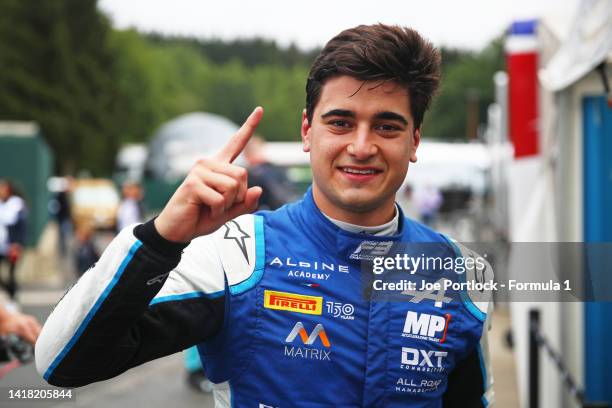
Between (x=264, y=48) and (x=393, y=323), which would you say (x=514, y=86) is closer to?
(x=393, y=323)

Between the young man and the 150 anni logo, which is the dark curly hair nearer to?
the young man

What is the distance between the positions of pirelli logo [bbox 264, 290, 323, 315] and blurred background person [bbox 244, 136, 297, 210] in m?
5.02

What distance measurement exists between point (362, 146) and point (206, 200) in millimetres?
528

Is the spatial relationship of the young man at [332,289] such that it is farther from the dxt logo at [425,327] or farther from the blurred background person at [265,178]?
the blurred background person at [265,178]

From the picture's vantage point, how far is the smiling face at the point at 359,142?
2203mm

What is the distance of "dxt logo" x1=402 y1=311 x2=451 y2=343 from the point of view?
2.24 m

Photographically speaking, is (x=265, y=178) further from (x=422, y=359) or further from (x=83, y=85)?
(x=83, y=85)

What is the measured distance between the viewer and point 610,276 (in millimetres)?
2695

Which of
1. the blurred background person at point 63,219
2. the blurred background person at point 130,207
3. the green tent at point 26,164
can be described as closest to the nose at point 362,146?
the blurred background person at point 130,207

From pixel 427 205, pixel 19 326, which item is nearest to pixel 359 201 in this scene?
pixel 19 326

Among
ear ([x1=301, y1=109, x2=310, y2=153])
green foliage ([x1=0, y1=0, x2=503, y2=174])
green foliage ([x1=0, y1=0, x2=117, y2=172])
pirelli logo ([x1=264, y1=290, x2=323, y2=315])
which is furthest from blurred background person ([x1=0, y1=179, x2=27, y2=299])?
green foliage ([x1=0, y1=0, x2=117, y2=172])

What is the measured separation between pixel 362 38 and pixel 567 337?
3926mm

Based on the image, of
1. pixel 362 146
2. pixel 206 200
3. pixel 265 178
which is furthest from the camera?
pixel 265 178

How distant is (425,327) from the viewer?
2.26 meters
